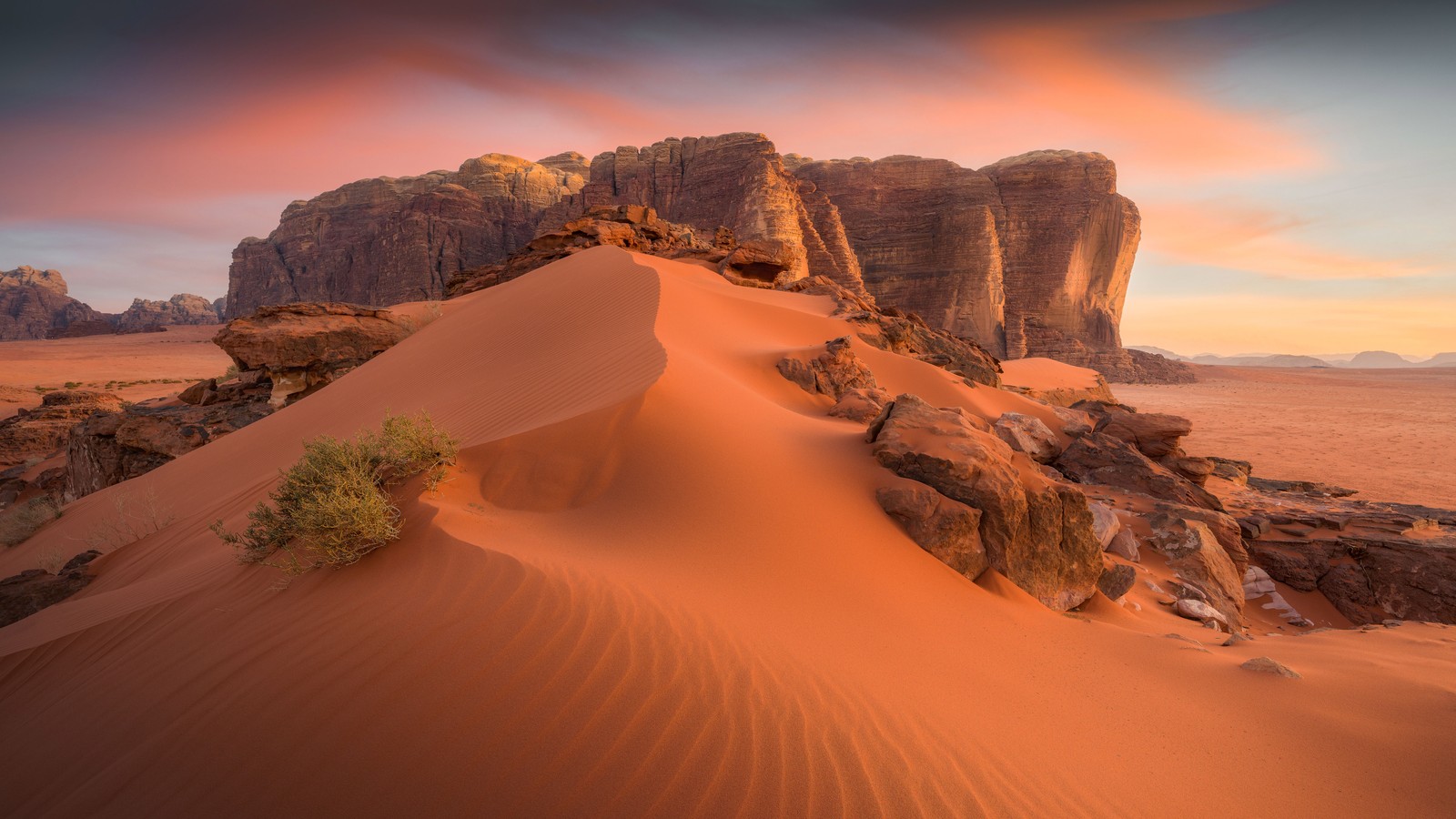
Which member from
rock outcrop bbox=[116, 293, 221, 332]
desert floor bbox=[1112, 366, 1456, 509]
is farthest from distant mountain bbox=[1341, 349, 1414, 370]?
rock outcrop bbox=[116, 293, 221, 332]

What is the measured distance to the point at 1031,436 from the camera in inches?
324

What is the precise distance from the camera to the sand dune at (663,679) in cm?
187

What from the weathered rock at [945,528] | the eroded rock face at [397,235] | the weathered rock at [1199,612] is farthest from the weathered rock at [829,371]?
the eroded rock face at [397,235]

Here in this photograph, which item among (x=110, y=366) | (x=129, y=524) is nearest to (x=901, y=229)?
(x=129, y=524)

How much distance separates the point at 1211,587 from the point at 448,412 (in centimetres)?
754

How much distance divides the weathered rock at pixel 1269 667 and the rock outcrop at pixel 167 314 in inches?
3595

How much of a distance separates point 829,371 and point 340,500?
5786 millimetres

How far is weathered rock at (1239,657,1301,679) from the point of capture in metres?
2.85

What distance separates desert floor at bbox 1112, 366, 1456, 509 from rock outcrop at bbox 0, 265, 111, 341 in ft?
327

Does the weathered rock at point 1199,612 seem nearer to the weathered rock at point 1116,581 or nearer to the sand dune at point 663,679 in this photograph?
the sand dune at point 663,679

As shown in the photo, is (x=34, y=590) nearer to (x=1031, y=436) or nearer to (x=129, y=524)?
(x=129, y=524)

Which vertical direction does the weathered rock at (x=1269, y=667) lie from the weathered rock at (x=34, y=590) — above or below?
above

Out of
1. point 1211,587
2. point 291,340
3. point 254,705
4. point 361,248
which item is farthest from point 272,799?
point 361,248

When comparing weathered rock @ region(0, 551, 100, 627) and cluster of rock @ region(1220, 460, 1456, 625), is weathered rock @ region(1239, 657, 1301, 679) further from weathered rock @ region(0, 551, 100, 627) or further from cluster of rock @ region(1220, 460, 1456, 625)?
weathered rock @ region(0, 551, 100, 627)
